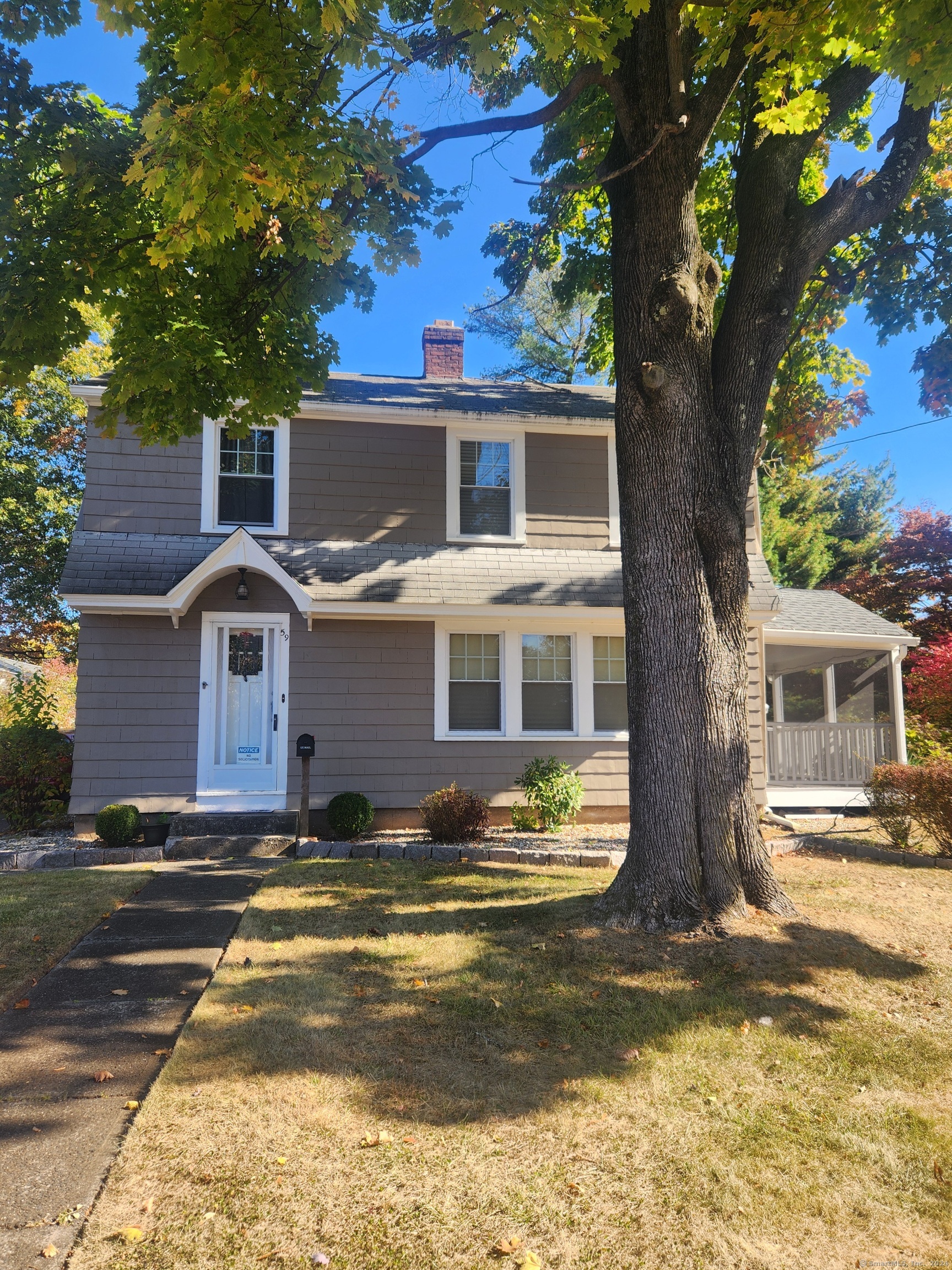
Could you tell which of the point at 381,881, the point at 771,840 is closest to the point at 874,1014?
the point at 381,881

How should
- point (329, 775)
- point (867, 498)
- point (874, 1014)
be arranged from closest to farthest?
point (874, 1014)
point (329, 775)
point (867, 498)

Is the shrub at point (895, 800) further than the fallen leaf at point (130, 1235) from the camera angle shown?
Yes

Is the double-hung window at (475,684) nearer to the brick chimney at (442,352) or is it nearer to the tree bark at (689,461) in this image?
the brick chimney at (442,352)

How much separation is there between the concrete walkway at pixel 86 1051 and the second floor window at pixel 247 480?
20.2 ft

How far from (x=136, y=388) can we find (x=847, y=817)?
1242cm

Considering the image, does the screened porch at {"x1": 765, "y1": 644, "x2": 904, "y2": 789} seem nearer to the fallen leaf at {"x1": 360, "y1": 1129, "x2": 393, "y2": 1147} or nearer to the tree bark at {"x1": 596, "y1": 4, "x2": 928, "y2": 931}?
the tree bark at {"x1": 596, "y1": 4, "x2": 928, "y2": 931}

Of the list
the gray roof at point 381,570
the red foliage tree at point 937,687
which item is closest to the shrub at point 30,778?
the gray roof at point 381,570

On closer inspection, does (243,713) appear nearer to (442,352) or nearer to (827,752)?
(442,352)

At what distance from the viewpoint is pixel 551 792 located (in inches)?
436

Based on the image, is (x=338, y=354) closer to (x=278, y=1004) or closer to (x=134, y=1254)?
(x=278, y=1004)

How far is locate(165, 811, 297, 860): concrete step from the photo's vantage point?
10078mm

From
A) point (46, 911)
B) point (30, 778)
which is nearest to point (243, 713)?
point (30, 778)

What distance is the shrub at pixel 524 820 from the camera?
1115 cm

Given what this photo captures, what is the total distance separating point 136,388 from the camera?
6.84 m
